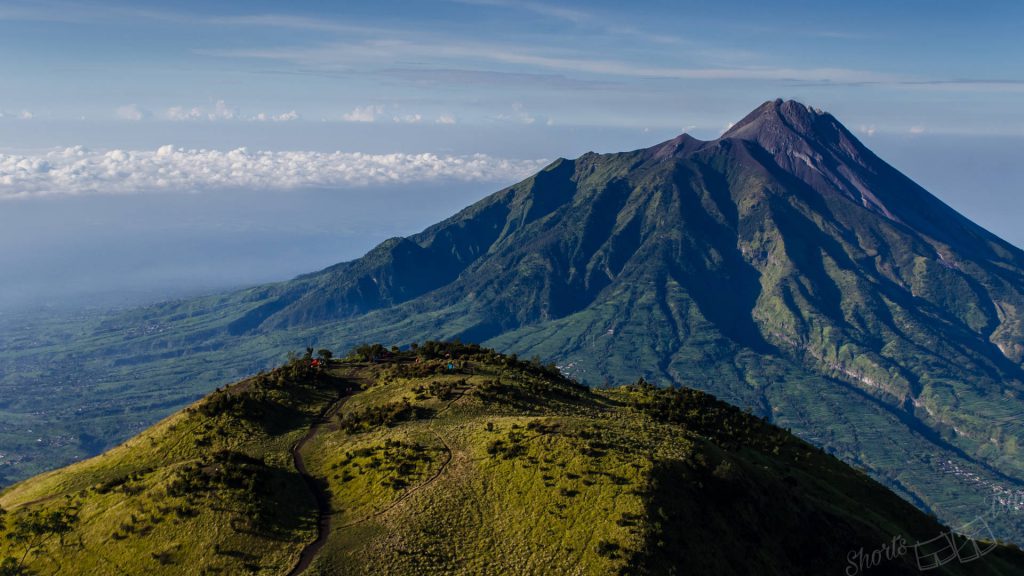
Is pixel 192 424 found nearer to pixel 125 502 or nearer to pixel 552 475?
pixel 125 502

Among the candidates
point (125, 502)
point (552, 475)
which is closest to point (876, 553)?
point (552, 475)

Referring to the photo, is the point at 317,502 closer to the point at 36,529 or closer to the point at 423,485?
the point at 423,485

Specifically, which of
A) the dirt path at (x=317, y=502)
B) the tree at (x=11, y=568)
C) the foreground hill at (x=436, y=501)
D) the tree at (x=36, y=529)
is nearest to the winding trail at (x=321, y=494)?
the dirt path at (x=317, y=502)

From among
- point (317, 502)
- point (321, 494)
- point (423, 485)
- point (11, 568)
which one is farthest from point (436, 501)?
point (11, 568)

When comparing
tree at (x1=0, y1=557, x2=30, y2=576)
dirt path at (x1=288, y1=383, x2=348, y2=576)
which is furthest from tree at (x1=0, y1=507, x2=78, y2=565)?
dirt path at (x1=288, y1=383, x2=348, y2=576)

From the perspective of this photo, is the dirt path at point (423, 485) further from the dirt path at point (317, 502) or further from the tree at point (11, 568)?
the tree at point (11, 568)
